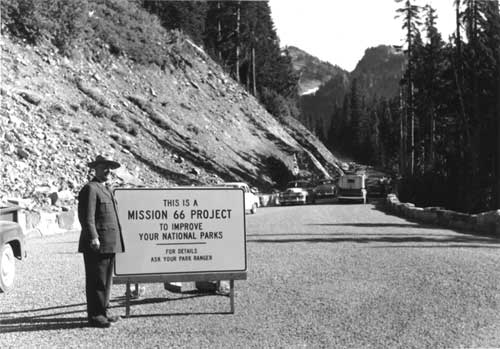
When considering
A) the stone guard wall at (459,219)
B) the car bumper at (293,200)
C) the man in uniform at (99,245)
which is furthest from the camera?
the car bumper at (293,200)

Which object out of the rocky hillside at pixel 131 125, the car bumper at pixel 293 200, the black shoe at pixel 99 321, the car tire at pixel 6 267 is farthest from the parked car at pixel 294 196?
the black shoe at pixel 99 321

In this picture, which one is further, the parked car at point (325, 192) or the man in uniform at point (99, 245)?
the parked car at point (325, 192)

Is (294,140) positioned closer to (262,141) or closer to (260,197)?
(262,141)

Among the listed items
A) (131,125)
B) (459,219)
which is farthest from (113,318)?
(131,125)

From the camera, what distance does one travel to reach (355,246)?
14953 mm

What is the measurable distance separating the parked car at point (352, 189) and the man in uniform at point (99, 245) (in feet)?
130

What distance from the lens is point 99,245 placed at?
7.23 meters

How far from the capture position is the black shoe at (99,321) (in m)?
7.32

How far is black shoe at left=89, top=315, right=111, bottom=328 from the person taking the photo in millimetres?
7324

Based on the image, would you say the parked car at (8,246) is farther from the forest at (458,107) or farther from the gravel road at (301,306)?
the forest at (458,107)

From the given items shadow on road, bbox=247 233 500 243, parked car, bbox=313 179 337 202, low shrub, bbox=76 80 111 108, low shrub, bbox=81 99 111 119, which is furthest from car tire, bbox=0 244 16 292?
parked car, bbox=313 179 337 202

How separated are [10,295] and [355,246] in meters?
8.02

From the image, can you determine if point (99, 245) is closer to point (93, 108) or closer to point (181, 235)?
point (181, 235)

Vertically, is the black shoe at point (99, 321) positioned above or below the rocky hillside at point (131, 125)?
below
